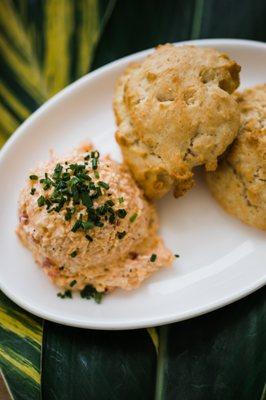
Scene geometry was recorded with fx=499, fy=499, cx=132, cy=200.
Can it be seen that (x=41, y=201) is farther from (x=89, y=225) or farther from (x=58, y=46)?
(x=58, y=46)

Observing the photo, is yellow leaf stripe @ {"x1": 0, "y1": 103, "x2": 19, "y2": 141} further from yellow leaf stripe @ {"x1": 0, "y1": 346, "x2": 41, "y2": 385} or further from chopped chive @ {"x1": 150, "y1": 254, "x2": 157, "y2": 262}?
yellow leaf stripe @ {"x1": 0, "y1": 346, "x2": 41, "y2": 385}

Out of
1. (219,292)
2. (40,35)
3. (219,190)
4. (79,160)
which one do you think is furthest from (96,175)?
(40,35)

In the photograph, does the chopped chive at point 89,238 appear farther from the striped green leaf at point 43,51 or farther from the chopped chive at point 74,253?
the striped green leaf at point 43,51

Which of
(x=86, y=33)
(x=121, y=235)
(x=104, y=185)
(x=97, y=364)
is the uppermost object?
(x=86, y=33)

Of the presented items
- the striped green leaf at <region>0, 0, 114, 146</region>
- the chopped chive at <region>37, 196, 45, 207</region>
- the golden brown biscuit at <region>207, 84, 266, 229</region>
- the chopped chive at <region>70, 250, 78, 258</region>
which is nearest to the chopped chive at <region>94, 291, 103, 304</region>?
the chopped chive at <region>70, 250, 78, 258</region>

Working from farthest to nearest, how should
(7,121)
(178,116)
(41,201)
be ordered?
(7,121)
(41,201)
(178,116)

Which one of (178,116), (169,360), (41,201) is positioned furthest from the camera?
(169,360)

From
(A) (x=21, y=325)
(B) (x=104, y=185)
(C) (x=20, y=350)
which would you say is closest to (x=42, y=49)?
(B) (x=104, y=185)
